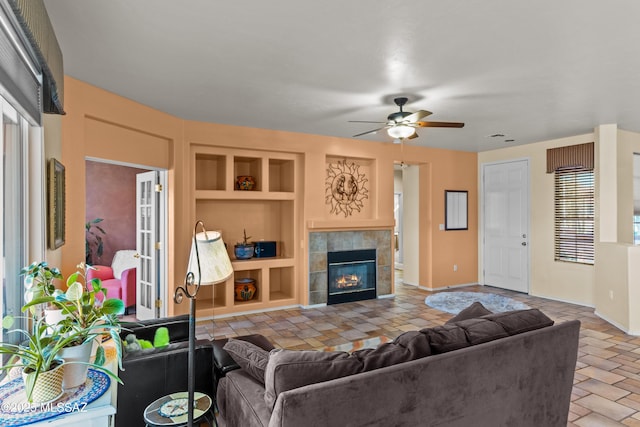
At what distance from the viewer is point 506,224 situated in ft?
22.3

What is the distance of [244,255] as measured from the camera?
5406 mm

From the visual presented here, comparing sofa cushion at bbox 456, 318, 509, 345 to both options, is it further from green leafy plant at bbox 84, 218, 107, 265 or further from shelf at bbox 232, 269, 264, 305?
green leafy plant at bbox 84, 218, 107, 265

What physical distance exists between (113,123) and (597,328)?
5846 millimetres

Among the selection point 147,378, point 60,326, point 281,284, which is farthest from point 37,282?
point 281,284

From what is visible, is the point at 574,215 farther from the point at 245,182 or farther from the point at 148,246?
the point at 148,246

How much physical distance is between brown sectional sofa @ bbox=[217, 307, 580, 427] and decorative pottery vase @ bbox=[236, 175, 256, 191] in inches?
140

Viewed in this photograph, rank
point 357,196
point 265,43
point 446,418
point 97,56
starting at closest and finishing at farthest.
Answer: point 446,418 < point 265,43 < point 97,56 < point 357,196

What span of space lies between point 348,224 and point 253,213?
1.46 metres

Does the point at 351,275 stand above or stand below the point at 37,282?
below

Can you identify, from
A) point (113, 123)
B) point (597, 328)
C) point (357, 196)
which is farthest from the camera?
point (357, 196)

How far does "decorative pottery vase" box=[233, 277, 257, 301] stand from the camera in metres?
5.39

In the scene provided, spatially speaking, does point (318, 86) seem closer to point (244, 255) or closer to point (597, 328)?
point (244, 255)

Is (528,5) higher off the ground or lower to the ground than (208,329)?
higher

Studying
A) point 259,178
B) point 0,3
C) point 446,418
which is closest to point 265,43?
point 0,3
